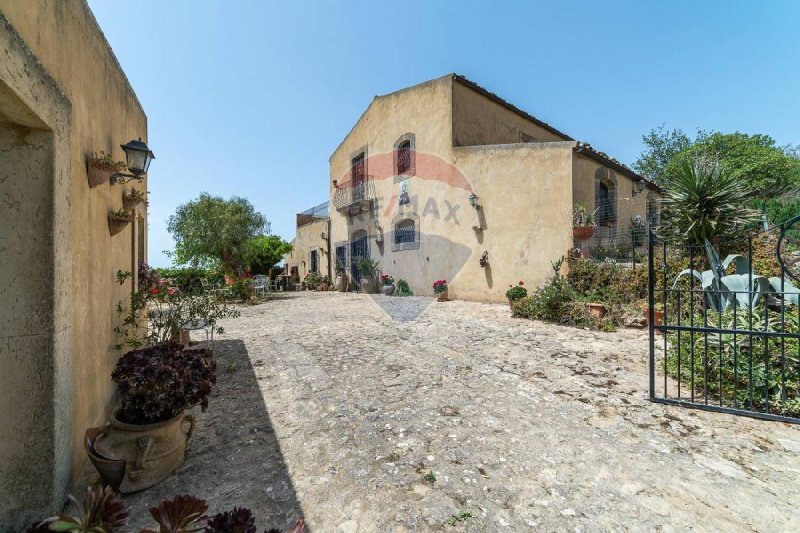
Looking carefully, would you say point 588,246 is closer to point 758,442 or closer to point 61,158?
point 758,442

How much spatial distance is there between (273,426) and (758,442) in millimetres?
3997

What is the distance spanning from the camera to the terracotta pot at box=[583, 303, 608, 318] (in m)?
7.12

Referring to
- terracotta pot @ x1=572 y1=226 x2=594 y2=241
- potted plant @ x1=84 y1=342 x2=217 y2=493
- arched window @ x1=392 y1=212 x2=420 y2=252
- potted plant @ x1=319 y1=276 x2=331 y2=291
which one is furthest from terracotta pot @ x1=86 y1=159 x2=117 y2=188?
potted plant @ x1=319 y1=276 x2=331 y2=291

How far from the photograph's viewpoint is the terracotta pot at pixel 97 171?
251 cm

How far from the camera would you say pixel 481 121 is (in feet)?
40.2

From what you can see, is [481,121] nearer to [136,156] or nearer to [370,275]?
[370,275]

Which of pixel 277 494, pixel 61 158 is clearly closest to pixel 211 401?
pixel 277 494

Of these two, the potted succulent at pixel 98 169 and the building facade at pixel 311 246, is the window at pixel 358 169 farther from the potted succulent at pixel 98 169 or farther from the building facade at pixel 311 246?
the potted succulent at pixel 98 169

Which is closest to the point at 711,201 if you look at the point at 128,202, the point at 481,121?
the point at 481,121

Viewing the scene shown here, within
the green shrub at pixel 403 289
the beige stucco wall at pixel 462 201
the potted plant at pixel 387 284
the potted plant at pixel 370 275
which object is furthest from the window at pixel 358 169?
the green shrub at pixel 403 289

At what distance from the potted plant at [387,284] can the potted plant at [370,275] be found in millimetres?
618

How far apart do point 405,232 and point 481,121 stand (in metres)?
4.89

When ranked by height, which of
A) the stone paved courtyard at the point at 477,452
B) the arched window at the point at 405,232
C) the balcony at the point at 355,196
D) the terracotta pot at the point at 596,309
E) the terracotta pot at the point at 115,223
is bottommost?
the stone paved courtyard at the point at 477,452

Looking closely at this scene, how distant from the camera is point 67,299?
1998mm
